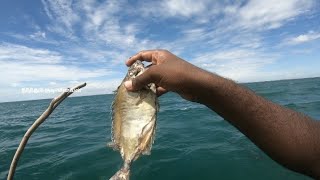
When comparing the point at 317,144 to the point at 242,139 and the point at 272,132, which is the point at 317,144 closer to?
the point at 272,132

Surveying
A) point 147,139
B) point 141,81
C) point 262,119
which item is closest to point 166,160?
point 147,139

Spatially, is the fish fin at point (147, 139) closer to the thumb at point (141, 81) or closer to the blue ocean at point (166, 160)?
the thumb at point (141, 81)

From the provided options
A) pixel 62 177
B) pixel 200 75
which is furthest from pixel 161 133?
pixel 200 75

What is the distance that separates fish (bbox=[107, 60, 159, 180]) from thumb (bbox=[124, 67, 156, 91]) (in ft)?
0.34

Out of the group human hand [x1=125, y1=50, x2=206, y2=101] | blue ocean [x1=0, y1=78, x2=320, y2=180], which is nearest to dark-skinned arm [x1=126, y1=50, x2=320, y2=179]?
human hand [x1=125, y1=50, x2=206, y2=101]

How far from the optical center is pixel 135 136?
352 centimetres

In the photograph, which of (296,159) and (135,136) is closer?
(296,159)

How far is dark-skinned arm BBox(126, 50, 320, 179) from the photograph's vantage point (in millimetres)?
2510

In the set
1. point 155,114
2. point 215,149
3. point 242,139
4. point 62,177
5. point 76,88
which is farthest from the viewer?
point 242,139

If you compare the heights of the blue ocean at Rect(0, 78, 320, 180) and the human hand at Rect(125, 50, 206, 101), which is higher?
the human hand at Rect(125, 50, 206, 101)

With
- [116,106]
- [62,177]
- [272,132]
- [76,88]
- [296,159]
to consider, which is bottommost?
[62,177]

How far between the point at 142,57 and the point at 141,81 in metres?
0.54

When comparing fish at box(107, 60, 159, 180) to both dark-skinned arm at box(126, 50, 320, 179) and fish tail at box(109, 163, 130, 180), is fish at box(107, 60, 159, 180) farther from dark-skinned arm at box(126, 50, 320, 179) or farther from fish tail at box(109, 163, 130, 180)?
dark-skinned arm at box(126, 50, 320, 179)

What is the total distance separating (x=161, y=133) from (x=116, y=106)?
13.5 meters
